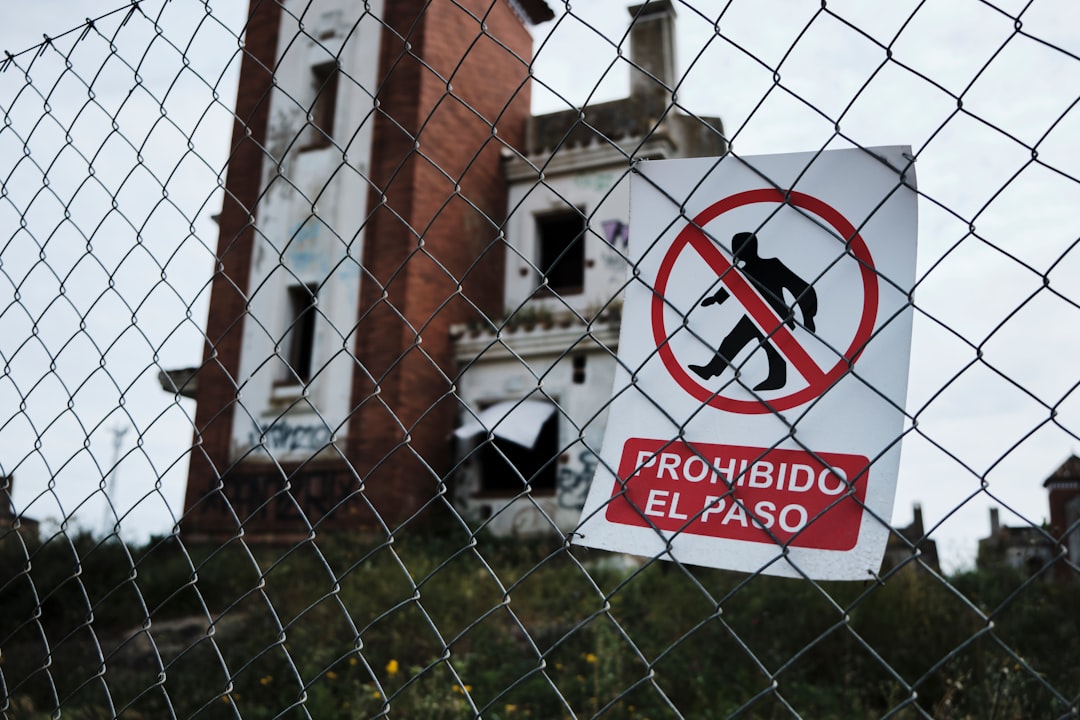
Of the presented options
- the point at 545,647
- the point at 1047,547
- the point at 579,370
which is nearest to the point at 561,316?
the point at 579,370

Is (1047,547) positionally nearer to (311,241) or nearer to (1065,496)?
(1065,496)

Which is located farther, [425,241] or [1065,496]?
[425,241]

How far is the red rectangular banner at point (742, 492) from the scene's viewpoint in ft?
3.81

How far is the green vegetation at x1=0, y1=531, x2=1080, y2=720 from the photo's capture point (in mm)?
5477

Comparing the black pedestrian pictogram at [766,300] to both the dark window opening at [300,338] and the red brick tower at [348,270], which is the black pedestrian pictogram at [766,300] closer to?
the red brick tower at [348,270]

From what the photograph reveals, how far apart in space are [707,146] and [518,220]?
9.61 feet

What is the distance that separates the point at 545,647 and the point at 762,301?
576 cm

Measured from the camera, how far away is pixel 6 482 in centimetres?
221

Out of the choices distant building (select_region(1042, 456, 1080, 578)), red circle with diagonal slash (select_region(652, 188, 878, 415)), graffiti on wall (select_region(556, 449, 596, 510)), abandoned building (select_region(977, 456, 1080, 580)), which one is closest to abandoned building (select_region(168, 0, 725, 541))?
graffiti on wall (select_region(556, 449, 596, 510))

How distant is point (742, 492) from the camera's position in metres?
1.23

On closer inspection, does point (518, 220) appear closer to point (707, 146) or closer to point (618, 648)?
point (707, 146)

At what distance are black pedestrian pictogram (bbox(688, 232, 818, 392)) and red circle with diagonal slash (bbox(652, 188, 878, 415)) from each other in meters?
0.01

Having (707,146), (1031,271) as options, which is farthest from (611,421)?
(707,146)

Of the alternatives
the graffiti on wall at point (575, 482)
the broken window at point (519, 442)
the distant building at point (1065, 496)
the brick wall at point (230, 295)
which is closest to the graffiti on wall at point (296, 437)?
the brick wall at point (230, 295)
